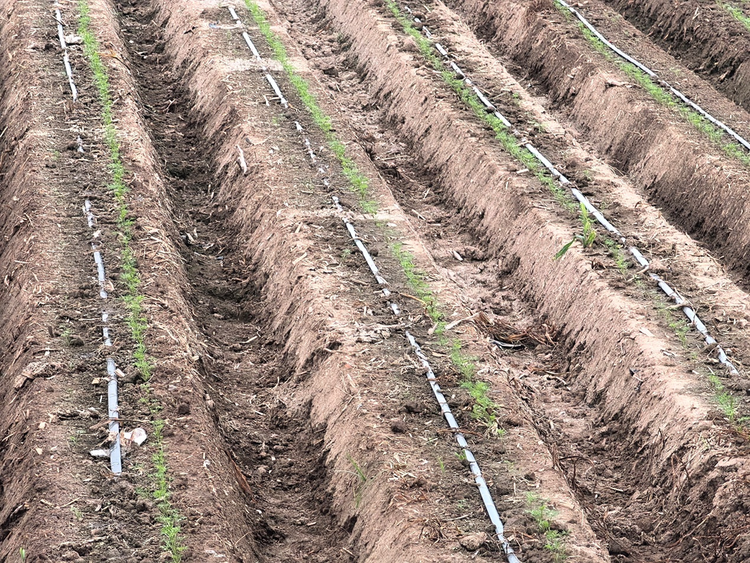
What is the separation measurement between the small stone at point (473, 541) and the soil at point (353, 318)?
51mm

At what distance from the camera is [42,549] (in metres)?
6.42

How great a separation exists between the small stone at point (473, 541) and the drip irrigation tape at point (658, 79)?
27.1 ft

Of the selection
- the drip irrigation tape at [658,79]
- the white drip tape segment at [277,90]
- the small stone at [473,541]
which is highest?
the drip irrigation tape at [658,79]

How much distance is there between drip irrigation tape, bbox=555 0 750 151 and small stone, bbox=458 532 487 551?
8.26 metres

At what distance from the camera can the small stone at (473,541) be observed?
680 cm

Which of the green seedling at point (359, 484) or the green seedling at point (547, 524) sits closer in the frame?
the green seedling at point (547, 524)

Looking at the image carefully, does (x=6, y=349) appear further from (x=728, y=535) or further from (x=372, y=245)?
(x=728, y=535)

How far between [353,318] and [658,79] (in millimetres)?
7902

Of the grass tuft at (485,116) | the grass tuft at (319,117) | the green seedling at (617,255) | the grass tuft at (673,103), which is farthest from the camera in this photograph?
the grass tuft at (673,103)

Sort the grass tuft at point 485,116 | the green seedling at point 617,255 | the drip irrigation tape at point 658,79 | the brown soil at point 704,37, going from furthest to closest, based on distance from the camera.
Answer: the brown soil at point 704,37 < the drip irrigation tape at point 658,79 < the grass tuft at point 485,116 < the green seedling at point 617,255

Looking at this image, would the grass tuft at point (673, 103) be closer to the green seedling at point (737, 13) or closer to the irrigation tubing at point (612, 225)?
the irrigation tubing at point (612, 225)

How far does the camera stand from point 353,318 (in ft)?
30.2

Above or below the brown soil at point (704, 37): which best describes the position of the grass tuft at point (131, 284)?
below

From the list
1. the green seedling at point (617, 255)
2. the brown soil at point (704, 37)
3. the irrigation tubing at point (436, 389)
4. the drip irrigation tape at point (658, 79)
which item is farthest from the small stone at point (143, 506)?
the brown soil at point (704, 37)
